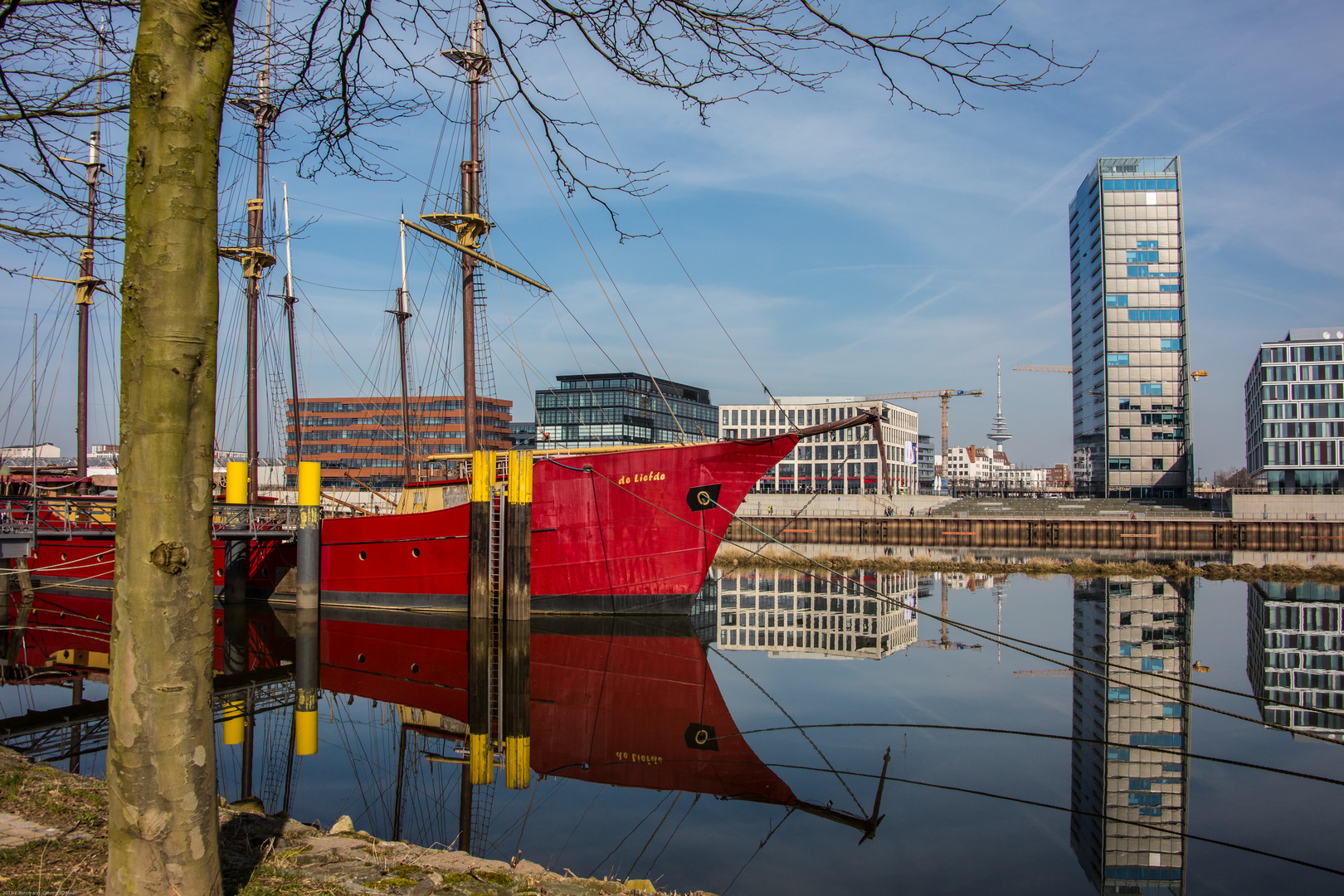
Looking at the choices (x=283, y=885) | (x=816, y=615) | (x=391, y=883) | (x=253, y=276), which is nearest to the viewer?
(x=283, y=885)

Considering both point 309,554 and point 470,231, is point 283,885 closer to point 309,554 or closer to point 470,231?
point 309,554

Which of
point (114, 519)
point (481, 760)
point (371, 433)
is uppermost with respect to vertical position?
point (371, 433)

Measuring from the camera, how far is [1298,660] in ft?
46.5

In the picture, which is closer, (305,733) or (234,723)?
(305,733)

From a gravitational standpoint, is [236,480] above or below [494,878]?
above

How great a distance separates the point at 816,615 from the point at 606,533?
20.6ft

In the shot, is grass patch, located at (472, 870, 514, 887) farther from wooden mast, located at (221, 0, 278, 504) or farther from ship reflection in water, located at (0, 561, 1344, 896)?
wooden mast, located at (221, 0, 278, 504)

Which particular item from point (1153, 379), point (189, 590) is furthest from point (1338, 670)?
point (1153, 379)

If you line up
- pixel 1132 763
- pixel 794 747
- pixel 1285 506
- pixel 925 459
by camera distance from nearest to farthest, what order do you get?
1. pixel 1132 763
2. pixel 794 747
3. pixel 1285 506
4. pixel 925 459

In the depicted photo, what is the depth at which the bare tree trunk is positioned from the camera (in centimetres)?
300

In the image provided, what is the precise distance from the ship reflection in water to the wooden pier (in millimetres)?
27650

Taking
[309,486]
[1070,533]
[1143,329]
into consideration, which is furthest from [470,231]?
[1143,329]

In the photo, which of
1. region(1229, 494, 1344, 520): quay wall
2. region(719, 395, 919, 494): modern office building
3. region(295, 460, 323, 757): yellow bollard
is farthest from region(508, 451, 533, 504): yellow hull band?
region(719, 395, 919, 494): modern office building

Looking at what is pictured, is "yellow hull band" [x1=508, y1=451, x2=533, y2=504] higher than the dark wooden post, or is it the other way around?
"yellow hull band" [x1=508, y1=451, x2=533, y2=504]
